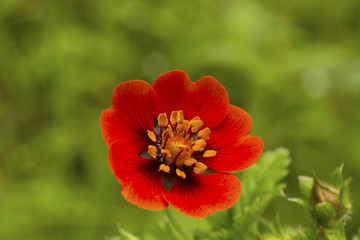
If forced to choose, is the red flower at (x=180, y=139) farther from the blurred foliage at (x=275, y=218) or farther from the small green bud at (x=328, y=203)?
the small green bud at (x=328, y=203)

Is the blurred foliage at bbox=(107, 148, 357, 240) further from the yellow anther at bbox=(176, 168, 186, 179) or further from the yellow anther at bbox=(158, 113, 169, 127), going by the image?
the yellow anther at bbox=(158, 113, 169, 127)

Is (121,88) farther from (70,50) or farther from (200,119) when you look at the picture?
(70,50)

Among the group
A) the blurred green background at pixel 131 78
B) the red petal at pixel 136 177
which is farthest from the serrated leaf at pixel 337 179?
the blurred green background at pixel 131 78

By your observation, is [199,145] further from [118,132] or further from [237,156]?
[118,132]

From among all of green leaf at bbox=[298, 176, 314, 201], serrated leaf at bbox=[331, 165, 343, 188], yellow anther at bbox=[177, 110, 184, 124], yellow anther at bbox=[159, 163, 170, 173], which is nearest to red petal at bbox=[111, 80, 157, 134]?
yellow anther at bbox=[177, 110, 184, 124]

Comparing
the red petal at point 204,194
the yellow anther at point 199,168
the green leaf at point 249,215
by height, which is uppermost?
the yellow anther at point 199,168

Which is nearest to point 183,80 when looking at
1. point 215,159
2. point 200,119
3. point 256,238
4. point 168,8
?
point 200,119

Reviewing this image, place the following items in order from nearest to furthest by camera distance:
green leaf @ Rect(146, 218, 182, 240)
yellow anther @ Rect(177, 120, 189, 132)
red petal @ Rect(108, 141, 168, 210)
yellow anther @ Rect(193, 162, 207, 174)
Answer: red petal @ Rect(108, 141, 168, 210)
yellow anther @ Rect(193, 162, 207, 174)
yellow anther @ Rect(177, 120, 189, 132)
green leaf @ Rect(146, 218, 182, 240)
